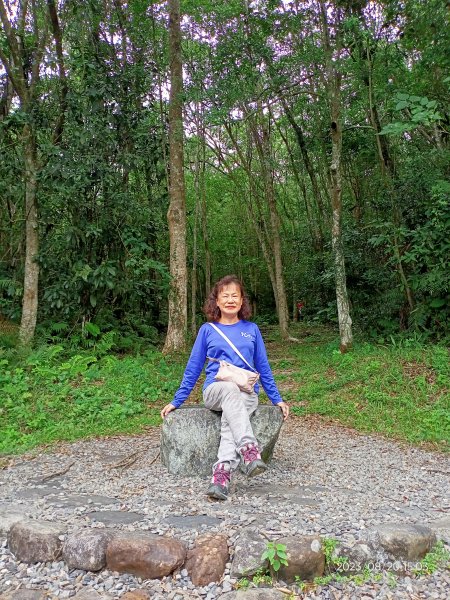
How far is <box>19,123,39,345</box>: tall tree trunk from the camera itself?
901cm

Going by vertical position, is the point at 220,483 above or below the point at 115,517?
above

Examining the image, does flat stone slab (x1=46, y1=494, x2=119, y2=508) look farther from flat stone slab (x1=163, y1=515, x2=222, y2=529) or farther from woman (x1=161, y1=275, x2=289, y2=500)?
woman (x1=161, y1=275, x2=289, y2=500)

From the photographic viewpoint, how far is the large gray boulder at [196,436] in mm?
3926

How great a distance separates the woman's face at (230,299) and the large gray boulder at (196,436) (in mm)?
838

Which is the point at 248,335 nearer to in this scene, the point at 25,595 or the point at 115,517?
the point at 115,517

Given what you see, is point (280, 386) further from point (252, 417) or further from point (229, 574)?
point (229, 574)

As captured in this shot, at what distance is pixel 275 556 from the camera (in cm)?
248

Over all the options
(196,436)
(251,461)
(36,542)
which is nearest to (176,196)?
(196,436)

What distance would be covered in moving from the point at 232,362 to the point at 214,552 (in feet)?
4.84

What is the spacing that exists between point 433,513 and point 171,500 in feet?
5.80

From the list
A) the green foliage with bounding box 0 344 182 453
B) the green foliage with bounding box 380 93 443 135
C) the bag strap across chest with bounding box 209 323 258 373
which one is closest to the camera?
Answer: the bag strap across chest with bounding box 209 323 258 373

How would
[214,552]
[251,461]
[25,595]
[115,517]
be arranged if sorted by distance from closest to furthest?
Result: 1. [25,595]
2. [214,552]
3. [115,517]
4. [251,461]

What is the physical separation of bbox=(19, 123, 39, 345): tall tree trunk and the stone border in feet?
22.3

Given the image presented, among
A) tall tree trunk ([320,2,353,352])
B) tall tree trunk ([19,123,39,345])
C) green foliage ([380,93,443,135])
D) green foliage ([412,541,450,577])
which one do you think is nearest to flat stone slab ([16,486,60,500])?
green foliage ([412,541,450,577])
